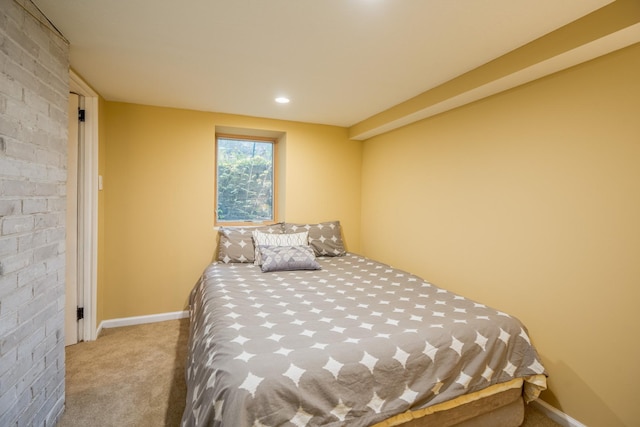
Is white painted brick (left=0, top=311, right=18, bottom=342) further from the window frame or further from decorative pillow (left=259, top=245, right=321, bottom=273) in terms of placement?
the window frame

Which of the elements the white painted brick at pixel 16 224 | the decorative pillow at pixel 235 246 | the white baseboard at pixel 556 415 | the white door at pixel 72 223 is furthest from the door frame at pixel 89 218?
the white baseboard at pixel 556 415

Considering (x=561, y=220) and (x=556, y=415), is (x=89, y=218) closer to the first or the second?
(x=561, y=220)

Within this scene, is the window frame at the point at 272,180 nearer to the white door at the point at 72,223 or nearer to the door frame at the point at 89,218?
the door frame at the point at 89,218

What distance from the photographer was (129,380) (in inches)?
84.0

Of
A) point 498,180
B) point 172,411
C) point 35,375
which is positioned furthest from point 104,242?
point 498,180

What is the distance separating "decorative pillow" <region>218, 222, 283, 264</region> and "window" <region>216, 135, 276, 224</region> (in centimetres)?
44

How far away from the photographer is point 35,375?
1.50 meters

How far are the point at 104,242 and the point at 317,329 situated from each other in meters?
2.48

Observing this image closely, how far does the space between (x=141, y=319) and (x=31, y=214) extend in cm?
Result: 197

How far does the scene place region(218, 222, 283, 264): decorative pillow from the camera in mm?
3049

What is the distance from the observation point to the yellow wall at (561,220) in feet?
5.20

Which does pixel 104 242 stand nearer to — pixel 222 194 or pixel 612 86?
pixel 222 194

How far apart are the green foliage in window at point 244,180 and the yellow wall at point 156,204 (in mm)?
279

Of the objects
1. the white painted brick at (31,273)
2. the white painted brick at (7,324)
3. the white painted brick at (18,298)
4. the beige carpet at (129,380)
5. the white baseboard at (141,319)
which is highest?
the white painted brick at (31,273)
